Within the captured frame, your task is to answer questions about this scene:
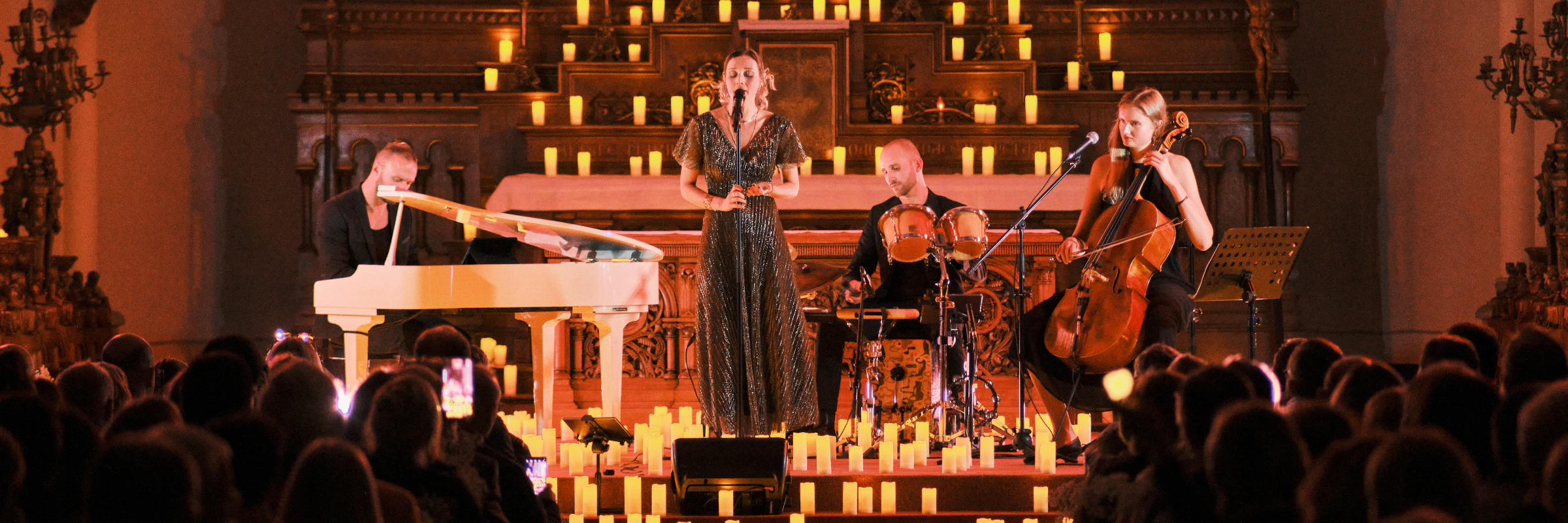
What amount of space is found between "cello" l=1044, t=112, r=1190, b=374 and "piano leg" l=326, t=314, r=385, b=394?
254 cm

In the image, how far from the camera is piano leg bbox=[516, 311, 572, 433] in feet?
20.1

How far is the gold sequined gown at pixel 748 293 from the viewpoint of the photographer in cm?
548

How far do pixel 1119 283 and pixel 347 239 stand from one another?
3343 millimetres

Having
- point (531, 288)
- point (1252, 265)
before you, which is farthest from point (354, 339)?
point (1252, 265)

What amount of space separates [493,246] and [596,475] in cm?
189

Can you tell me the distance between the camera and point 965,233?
5.59 metres

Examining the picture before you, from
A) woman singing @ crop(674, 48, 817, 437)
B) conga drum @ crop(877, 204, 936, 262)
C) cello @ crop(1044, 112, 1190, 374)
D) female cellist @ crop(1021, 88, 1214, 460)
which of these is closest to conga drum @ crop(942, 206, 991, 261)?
conga drum @ crop(877, 204, 936, 262)

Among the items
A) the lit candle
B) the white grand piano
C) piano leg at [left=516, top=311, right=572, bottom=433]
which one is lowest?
piano leg at [left=516, top=311, right=572, bottom=433]

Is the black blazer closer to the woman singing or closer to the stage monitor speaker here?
the woman singing

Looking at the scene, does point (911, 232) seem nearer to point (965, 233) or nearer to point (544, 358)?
point (965, 233)

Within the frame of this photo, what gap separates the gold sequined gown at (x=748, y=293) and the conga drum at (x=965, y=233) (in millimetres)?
620

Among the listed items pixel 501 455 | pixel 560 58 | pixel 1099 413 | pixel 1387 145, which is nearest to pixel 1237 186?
pixel 1387 145

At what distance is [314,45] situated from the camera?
9.12 meters

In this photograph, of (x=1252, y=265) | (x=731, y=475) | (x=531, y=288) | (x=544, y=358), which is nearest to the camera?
(x=731, y=475)
